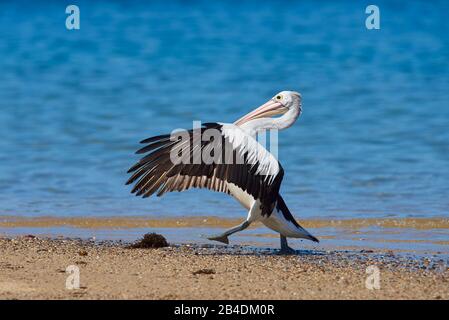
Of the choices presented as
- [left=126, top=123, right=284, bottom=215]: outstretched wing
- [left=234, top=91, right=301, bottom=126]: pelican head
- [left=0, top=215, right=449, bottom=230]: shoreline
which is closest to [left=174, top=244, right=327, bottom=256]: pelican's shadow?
[left=126, top=123, right=284, bottom=215]: outstretched wing

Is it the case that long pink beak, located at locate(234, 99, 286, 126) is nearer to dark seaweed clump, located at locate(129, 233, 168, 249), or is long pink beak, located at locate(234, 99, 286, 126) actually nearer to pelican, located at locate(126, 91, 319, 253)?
pelican, located at locate(126, 91, 319, 253)

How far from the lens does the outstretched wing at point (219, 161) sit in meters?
7.50

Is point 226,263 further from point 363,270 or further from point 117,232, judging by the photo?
point 117,232

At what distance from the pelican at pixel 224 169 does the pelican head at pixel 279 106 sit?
518mm

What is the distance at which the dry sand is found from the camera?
19.7ft

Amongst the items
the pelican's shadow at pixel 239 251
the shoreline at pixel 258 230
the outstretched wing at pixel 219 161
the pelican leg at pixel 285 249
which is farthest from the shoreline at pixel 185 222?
the outstretched wing at pixel 219 161

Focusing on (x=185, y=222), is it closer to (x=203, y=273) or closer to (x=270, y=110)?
(x=270, y=110)

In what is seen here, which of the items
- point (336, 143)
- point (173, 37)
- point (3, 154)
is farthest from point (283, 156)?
point (173, 37)

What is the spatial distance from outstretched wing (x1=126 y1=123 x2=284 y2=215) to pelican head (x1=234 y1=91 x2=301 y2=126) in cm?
74

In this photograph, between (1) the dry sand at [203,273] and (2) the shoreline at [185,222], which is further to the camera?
(2) the shoreline at [185,222]

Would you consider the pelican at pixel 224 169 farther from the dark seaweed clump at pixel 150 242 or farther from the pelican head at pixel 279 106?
the pelican head at pixel 279 106

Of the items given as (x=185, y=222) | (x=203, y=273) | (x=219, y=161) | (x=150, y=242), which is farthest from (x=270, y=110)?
(x=203, y=273)

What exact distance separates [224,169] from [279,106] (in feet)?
3.41

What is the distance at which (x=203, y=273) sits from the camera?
6.66m
